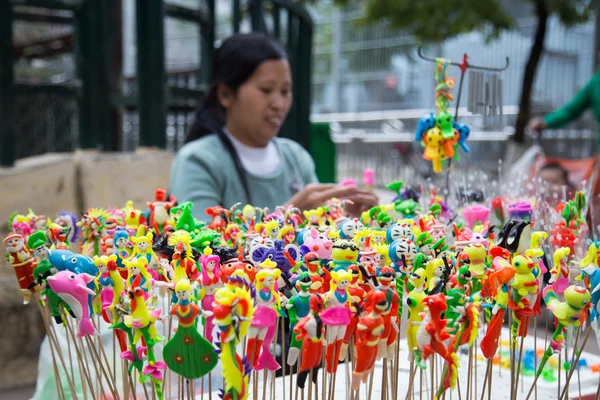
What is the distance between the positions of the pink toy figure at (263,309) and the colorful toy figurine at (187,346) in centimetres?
8

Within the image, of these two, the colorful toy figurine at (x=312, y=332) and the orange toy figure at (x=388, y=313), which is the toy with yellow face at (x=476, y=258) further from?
the colorful toy figurine at (x=312, y=332)

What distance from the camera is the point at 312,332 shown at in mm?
915

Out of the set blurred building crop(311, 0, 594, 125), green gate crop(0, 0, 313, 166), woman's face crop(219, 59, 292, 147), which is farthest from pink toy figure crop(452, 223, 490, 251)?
blurred building crop(311, 0, 594, 125)

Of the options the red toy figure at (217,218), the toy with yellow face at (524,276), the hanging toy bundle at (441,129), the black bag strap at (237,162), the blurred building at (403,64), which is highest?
the blurred building at (403,64)

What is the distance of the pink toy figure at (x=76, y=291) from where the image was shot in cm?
98

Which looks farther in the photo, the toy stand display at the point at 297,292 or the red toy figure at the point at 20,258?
the red toy figure at the point at 20,258

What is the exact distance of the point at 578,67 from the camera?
7820 millimetres

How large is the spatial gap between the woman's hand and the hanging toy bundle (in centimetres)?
20

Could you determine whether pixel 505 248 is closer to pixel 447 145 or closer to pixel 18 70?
pixel 447 145

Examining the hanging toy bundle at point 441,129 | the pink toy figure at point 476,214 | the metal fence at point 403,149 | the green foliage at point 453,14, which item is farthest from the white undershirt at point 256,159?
the metal fence at point 403,149

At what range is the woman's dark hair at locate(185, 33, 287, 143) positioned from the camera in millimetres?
2016

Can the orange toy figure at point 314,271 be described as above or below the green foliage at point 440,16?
below

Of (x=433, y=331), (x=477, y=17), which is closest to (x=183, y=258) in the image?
(x=433, y=331)

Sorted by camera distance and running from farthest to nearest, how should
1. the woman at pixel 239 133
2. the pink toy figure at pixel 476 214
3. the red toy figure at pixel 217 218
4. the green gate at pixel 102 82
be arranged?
the green gate at pixel 102 82
the woman at pixel 239 133
the pink toy figure at pixel 476 214
the red toy figure at pixel 217 218
